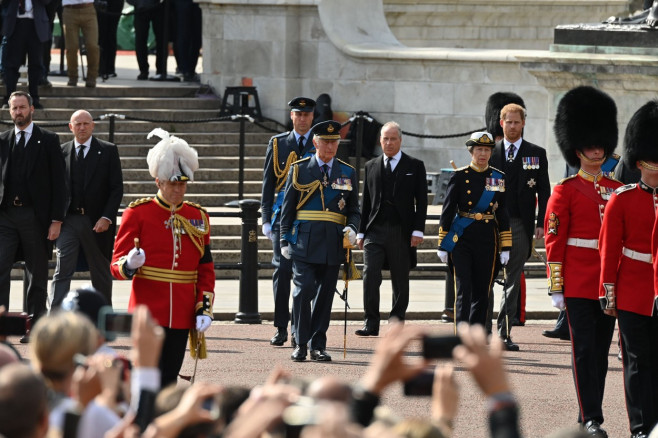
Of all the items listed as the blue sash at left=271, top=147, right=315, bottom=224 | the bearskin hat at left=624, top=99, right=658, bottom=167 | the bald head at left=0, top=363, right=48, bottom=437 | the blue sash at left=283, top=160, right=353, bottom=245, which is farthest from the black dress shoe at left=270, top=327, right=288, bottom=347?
the bald head at left=0, top=363, right=48, bottom=437

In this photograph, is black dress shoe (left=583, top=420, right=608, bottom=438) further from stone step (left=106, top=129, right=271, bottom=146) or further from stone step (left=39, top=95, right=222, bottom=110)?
stone step (left=39, top=95, right=222, bottom=110)

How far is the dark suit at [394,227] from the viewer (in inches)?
510

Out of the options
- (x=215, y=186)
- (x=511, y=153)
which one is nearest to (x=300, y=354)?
(x=511, y=153)

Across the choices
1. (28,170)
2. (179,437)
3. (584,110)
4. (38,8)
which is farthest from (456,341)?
(38,8)

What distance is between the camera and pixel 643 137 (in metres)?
9.01

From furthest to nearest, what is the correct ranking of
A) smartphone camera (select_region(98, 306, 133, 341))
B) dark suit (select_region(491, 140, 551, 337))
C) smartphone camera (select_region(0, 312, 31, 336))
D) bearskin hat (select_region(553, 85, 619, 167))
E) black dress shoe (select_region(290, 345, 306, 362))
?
dark suit (select_region(491, 140, 551, 337)) < black dress shoe (select_region(290, 345, 306, 362)) < bearskin hat (select_region(553, 85, 619, 167)) < smartphone camera (select_region(0, 312, 31, 336)) < smartphone camera (select_region(98, 306, 133, 341))

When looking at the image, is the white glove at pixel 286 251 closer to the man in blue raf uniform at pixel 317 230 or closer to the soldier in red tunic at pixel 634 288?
the man in blue raf uniform at pixel 317 230

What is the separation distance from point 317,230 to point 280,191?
3.36 feet

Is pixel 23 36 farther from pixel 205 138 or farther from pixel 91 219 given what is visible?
pixel 91 219

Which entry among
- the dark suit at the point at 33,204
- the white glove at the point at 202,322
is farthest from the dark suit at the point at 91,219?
the white glove at the point at 202,322

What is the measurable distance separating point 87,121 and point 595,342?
5269mm

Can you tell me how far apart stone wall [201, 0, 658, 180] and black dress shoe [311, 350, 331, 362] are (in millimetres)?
6682

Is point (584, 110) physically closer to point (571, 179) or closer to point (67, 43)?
point (571, 179)

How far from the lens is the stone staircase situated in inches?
647
